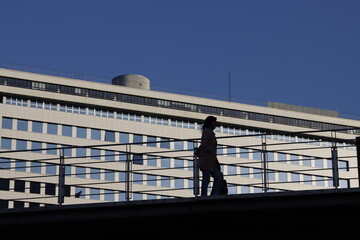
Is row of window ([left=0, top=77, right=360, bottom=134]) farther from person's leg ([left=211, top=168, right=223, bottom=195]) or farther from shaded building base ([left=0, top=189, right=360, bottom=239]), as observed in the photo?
person's leg ([left=211, top=168, right=223, bottom=195])

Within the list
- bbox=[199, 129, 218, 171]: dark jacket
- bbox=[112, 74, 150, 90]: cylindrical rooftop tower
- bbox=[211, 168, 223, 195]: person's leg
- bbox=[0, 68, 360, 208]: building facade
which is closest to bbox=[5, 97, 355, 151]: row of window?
Result: bbox=[0, 68, 360, 208]: building facade

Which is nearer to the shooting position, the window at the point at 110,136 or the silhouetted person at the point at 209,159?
the silhouetted person at the point at 209,159

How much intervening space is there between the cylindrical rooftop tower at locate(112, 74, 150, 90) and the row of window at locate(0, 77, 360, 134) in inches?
→ 99.9

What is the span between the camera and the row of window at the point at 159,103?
84.2m

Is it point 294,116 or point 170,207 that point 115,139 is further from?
point 170,207

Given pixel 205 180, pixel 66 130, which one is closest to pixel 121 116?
pixel 66 130

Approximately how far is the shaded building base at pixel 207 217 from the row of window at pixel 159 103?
67.6 meters

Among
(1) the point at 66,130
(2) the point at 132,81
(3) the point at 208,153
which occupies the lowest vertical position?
(3) the point at 208,153

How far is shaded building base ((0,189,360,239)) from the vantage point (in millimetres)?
15766

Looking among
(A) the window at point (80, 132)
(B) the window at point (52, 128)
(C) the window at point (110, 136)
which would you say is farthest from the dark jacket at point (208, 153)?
(C) the window at point (110, 136)

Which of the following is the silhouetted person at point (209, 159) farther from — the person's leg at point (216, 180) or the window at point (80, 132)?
the window at point (80, 132)

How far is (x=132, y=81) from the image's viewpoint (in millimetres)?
91562

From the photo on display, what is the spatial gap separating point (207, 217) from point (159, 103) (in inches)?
2918

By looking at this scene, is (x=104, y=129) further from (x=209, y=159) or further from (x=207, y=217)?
(x=207, y=217)
